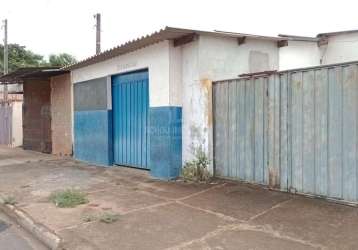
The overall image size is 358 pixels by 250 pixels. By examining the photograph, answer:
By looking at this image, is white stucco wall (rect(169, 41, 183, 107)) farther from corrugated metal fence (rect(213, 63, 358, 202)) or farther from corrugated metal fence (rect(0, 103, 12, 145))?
corrugated metal fence (rect(0, 103, 12, 145))

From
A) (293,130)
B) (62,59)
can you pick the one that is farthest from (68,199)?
(62,59)

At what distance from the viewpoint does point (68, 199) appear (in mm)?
6848

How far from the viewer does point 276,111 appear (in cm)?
695

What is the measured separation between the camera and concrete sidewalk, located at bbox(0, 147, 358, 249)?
4684 mm

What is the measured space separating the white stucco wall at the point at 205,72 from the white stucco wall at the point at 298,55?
1.54 m

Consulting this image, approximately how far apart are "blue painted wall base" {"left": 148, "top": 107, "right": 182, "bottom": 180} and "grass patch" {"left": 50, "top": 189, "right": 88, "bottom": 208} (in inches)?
79.3

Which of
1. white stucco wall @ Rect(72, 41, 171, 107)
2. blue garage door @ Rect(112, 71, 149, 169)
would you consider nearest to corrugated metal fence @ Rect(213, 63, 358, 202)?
white stucco wall @ Rect(72, 41, 171, 107)

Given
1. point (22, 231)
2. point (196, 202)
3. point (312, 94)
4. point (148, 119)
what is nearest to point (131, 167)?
point (148, 119)

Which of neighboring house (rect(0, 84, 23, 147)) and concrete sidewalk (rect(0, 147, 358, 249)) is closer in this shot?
concrete sidewalk (rect(0, 147, 358, 249))

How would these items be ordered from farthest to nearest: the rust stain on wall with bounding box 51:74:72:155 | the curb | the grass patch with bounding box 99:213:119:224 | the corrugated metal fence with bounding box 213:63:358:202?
the rust stain on wall with bounding box 51:74:72:155 → the corrugated metal fence with bounding box 213:63:358:202 → the grass patch with bounding box 99:213:119:224 → the curb

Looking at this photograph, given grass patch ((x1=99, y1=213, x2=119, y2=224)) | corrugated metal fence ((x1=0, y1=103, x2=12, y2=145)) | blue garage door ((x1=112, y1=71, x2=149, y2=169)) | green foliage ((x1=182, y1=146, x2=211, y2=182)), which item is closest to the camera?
grass patch ((x1=99, y1=213, x2=119, y2=224))

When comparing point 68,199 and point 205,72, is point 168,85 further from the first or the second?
point 68,199

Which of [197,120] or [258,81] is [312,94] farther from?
[197,120]

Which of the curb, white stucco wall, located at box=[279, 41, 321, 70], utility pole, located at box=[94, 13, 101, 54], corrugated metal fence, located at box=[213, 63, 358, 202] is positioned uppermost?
utility pole, located at box=[94, 13, 101, 54]
